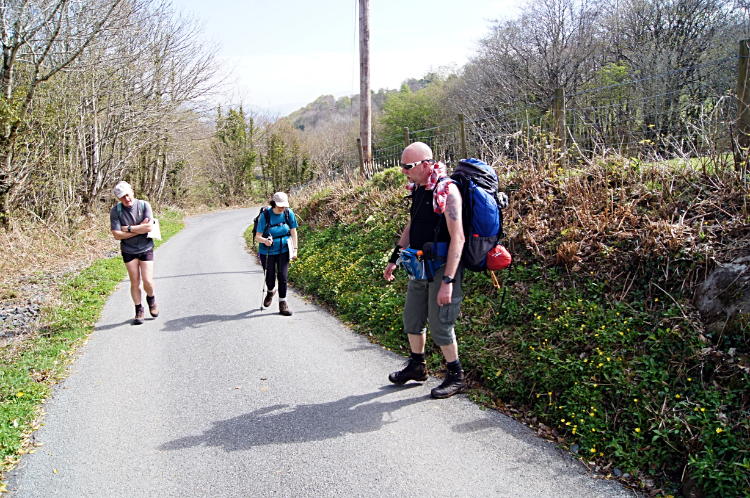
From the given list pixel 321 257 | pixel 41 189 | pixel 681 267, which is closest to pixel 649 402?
pixel 681 267

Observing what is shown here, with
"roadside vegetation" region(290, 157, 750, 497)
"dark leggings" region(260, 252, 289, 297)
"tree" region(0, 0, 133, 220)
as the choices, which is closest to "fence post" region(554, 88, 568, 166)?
"roadside vegetation" region(290, 157, 750, 497)

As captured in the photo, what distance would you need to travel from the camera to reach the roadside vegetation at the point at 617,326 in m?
3.33

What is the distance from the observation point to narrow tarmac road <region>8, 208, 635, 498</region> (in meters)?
3.37

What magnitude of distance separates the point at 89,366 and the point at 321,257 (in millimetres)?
5496

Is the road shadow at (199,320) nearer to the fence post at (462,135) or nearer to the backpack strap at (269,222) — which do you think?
the backpack strap at (269,222)

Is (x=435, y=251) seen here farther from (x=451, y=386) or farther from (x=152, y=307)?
(x=152, y=307)

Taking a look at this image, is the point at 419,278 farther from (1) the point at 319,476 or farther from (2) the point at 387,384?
(1) the point at 319,476

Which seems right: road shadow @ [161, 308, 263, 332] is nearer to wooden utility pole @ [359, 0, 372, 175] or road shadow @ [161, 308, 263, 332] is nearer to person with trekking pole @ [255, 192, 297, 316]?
person with trekking pole @ [255, 192, 297, 316]

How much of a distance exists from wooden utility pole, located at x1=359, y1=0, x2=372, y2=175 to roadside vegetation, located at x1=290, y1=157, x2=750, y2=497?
274 inches

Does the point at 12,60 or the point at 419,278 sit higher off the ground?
the point at 12,60

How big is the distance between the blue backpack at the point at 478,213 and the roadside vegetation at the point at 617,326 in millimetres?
1123

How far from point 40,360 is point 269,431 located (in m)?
3.37

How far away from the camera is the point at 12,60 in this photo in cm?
1238

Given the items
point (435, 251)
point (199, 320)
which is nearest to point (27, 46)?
point (199, 320)
